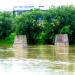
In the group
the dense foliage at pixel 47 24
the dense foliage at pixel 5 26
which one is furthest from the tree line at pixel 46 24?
the dense foliage at pixel 5 26

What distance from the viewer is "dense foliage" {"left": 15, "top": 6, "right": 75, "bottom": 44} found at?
47.5 m

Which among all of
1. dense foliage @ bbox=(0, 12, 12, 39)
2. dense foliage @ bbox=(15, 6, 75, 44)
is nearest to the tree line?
dense foliage @ bbox=(15, 6, 75, 44)

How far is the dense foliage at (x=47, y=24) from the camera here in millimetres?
47531

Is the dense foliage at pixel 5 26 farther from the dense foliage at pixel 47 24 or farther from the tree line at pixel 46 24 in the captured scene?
the dense foliage at pixel 47 24

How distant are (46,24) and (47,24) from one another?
0.80 ft

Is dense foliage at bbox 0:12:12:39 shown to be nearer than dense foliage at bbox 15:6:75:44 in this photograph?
No

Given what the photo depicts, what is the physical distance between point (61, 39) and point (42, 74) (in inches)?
961

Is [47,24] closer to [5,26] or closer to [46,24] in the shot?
[46,24]

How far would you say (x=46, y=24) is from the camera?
160 feet

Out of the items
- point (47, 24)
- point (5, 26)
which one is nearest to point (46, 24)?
point (47, 24)

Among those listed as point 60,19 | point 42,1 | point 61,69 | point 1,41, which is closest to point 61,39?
point 60,19

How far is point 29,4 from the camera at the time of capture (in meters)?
76.2

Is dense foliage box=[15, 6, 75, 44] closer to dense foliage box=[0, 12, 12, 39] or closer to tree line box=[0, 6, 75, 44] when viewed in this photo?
tree line box=[0, 6, 75, 44]

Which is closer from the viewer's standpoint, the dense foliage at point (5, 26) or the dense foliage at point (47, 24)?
the dense foliage at point (47, 24)
